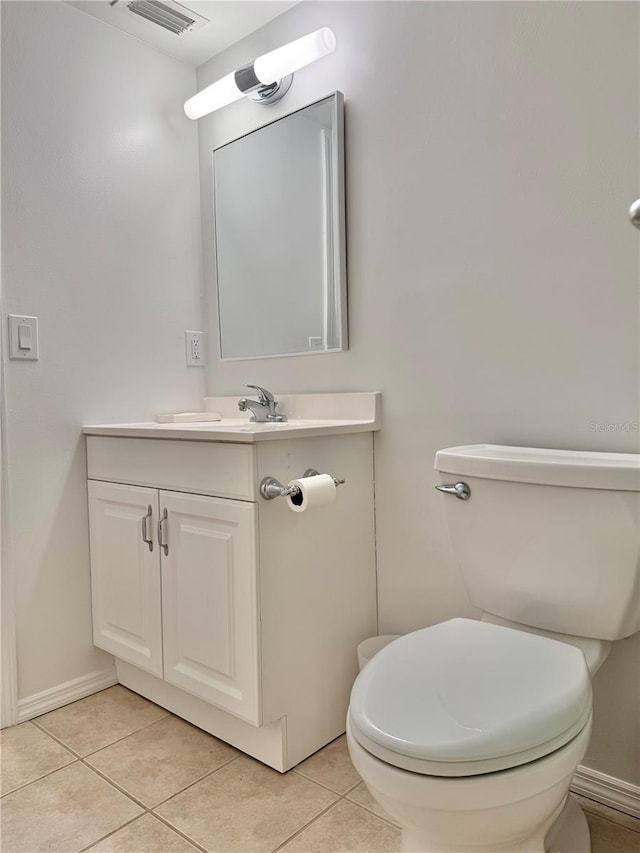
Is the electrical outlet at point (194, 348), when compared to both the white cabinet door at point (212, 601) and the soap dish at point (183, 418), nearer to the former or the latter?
the soap dish at point (183, 418)

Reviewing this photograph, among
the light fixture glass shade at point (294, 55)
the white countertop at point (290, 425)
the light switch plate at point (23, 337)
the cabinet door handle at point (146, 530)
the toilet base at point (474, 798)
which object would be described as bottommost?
the toilet base at point (474, 798)

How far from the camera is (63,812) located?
4.18 feet

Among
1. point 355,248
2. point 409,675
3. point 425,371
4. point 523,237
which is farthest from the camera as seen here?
point 355,248

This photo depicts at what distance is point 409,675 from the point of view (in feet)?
3.26

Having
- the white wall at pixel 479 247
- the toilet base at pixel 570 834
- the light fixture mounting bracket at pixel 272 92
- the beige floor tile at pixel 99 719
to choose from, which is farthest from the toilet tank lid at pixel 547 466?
the light fixture mounting bracket at pixel 272 92

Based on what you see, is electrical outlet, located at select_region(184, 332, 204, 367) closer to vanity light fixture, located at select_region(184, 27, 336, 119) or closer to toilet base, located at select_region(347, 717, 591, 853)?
vanity light fixture, located at select_region(184, 27, 336, 119)

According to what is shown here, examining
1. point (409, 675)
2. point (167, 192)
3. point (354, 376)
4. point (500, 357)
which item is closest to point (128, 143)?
point (167, 192)

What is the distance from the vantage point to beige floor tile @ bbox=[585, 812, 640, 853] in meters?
1.16

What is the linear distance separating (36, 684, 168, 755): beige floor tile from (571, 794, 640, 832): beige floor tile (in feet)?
3.58

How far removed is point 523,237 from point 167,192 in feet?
4.19

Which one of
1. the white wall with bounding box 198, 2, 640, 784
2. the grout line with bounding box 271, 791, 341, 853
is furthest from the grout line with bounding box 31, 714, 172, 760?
the white wall with bounding box 198, 2, 640, 784

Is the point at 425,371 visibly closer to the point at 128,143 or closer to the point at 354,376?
the point at 354,376

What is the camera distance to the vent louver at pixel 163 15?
1779 mm

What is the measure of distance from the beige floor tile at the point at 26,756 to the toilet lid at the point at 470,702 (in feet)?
3.05
